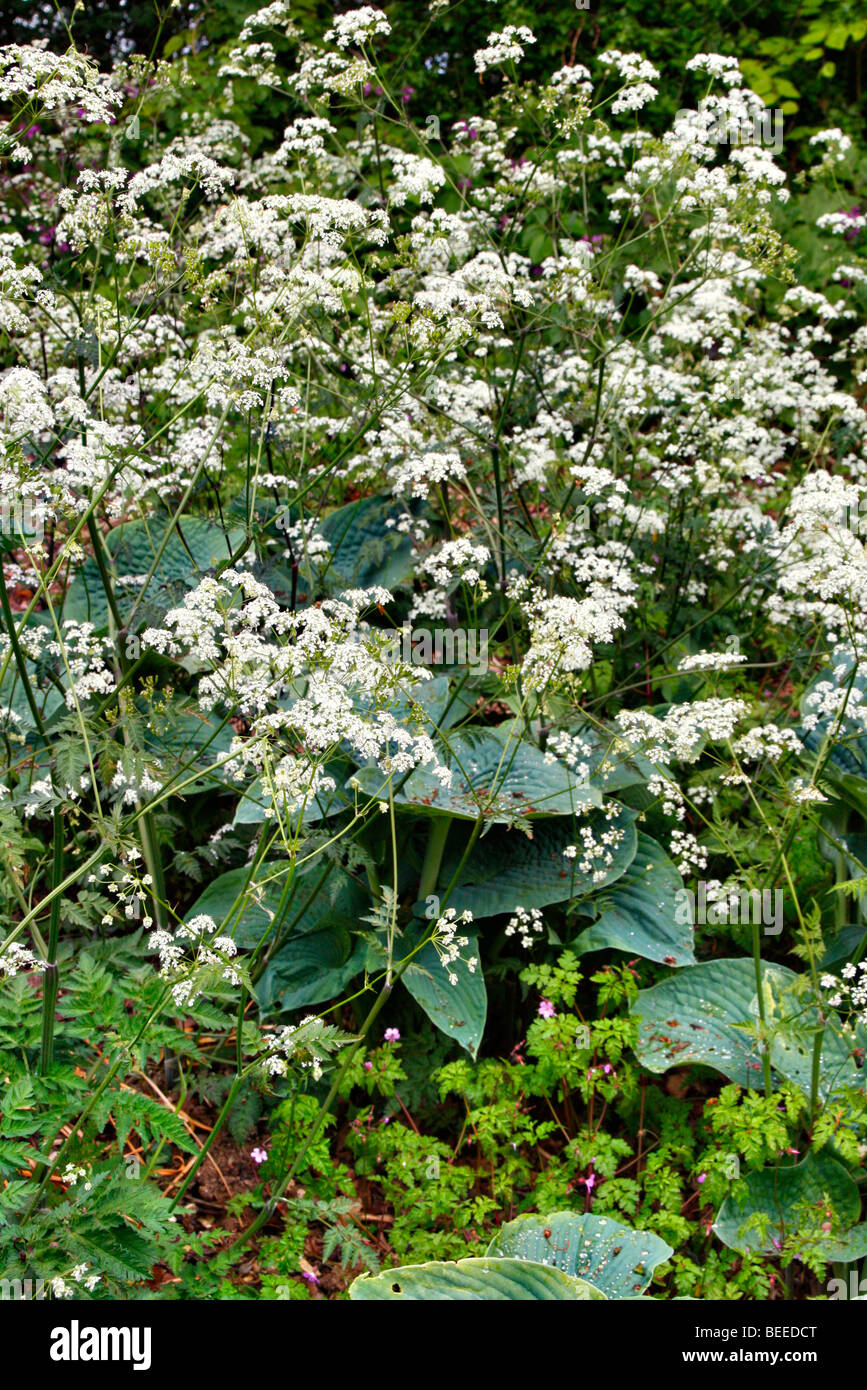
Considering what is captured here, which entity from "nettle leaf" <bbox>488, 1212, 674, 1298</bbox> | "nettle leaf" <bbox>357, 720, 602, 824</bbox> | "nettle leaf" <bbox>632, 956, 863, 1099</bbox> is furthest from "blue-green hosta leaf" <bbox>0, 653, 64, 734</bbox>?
"nettle leaf" <bbox>632, 956, 863, 1099</bbox>

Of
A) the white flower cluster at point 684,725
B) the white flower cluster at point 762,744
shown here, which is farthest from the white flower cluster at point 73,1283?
the white flower cluster at point 762,744

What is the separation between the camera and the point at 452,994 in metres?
3.02

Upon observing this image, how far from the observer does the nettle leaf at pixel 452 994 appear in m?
2.90

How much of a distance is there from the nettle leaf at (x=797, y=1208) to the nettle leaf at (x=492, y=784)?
1.00 meters

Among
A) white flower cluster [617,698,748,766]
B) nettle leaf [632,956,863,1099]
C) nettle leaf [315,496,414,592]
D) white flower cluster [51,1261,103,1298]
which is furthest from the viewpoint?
nettle leaf [315,496,414,592]

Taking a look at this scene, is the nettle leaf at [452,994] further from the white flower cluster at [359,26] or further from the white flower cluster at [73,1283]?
the white flower cluster at [359,26]

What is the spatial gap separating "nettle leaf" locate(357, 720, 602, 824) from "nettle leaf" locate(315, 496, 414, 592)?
2.62 feet

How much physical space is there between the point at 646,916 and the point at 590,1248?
103 cm

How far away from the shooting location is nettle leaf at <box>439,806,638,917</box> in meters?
3.22

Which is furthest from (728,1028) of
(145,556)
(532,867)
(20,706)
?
(145,556)

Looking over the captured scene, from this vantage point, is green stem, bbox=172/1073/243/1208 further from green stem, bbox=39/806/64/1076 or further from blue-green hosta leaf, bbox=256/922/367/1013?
blue-green hosta leaf, bbox=256/922/367/1013

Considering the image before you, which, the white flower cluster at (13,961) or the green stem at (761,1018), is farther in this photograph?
the green stem at (761,1018)

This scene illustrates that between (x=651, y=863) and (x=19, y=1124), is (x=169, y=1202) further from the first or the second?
(x=651, y=863)

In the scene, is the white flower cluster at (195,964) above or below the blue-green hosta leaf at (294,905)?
above
